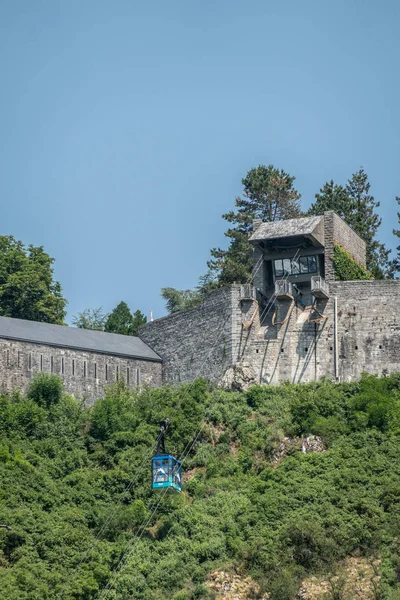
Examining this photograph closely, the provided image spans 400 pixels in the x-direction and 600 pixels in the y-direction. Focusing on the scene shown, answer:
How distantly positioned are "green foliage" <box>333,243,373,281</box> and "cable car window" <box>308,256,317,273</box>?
0.97m

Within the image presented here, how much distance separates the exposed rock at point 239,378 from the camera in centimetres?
6456

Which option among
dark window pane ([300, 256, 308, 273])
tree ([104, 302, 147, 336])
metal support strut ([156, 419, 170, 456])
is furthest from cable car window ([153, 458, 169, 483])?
tree ([104, 302, 147, 336])

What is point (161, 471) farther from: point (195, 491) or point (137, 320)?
point (137, 320)

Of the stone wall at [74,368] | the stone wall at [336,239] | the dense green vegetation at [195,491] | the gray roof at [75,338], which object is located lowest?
the dense green vegetation at [195,491]

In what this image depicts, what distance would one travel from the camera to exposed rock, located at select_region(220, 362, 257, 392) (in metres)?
64.6

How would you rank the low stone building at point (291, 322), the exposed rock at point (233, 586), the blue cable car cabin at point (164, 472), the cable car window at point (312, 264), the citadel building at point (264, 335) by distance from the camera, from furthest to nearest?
the cable car window at point (312, 264)
the citadel building at point (264, 335)
the low stone building at point (291, 322)
the blue cable car cabin at point (164, 472)
the exposed rock at point (233, 586)

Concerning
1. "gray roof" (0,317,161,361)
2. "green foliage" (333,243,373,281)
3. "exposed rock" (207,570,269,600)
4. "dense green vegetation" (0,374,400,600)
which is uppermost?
"green foliage" (333,243,373,281)

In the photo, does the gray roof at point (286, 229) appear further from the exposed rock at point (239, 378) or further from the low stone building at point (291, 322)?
the exposed rock at point (239, 378)

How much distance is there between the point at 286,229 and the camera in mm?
67812

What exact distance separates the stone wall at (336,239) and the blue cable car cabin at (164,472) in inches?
579

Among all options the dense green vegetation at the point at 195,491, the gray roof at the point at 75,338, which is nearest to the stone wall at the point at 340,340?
the dense green vegetation at the point at 195,491

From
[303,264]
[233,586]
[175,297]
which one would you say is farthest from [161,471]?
[175,297]

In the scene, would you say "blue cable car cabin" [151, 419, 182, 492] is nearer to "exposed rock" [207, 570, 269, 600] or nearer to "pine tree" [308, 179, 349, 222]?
"exposed rock" [207, 570, 269, 600]

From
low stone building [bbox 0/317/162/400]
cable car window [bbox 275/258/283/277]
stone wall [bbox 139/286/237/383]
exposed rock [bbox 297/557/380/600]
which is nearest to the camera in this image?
exposed rock [bbox 297/557/380/600]
